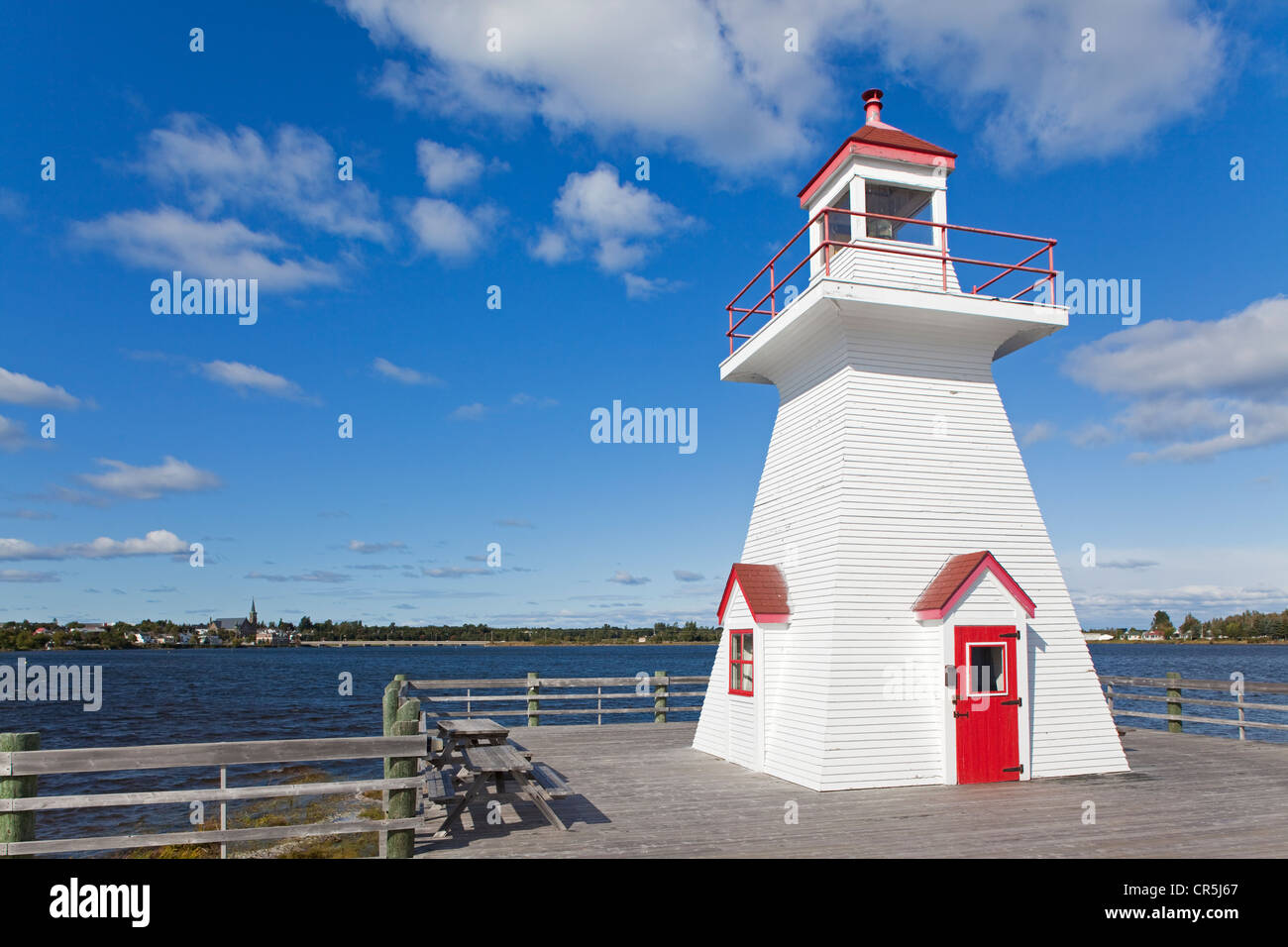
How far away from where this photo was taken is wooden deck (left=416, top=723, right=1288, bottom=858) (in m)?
6.92

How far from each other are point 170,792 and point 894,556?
780cm

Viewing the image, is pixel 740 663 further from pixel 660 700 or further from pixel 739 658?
pixel 660 700

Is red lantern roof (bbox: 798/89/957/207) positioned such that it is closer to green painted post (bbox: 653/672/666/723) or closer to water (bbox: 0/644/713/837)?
green painted post (bbox: 653/672/666/723)

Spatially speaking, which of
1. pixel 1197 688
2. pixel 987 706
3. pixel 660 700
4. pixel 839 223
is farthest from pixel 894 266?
pixel 1197 688

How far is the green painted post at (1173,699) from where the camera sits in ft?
49.2

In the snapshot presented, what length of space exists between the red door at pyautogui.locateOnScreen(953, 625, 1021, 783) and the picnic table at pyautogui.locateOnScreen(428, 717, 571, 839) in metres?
4.74

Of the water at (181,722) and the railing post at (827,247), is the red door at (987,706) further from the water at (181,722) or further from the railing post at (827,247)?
the water at (181,722)

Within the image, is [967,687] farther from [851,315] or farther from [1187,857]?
[851,315]

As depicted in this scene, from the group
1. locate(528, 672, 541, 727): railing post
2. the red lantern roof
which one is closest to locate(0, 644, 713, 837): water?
locate(528, 672, 541, 727): railing post

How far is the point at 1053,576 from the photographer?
10.8 meters

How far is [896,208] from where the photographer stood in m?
11.5

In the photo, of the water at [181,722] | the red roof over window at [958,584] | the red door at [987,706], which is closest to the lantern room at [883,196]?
the red roof over window at [958,584]
